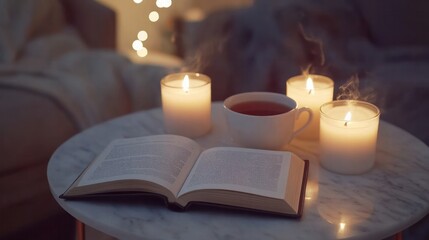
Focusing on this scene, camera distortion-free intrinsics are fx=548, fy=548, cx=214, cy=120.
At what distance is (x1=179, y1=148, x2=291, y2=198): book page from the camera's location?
2.45 ft

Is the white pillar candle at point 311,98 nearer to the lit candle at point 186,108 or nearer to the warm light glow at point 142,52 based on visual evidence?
the lit candle at point 186,108

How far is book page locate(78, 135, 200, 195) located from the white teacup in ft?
0.26

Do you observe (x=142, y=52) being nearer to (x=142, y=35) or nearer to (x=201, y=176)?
(x=142, y=35)

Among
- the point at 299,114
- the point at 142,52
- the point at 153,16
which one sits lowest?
the point at 142,52

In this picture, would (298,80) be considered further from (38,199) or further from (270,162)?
(38,199)

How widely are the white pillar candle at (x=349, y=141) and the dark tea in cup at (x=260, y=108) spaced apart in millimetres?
77

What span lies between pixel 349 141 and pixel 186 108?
296mm

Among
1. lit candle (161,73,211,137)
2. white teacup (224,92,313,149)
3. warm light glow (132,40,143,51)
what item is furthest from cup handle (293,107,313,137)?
warm light glow (132,40,143,51)

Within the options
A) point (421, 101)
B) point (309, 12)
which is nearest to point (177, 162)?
point (421, 101)

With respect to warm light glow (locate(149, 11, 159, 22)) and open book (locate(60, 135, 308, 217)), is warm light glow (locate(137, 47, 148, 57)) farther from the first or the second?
open book (locate(60, 135, 308, 217))

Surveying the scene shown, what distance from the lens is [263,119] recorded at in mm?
882

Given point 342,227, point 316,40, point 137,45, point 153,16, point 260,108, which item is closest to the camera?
point 342,227

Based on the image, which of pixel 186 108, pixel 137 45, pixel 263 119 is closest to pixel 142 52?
pixel 137 45

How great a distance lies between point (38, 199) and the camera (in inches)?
54.4
